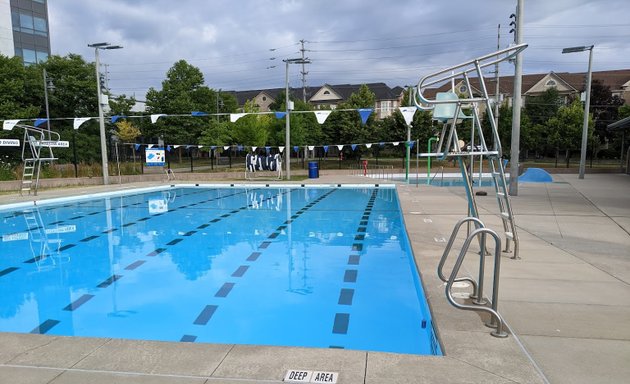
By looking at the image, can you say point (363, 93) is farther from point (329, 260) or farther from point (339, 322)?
point (339, 322)

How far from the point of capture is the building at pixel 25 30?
35969 mm

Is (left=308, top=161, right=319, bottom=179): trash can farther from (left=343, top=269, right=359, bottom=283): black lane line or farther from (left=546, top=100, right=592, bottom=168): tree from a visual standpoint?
(left=546, top=100, right=592, bottom=168): tree

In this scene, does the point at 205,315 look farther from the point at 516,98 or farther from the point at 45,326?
the point at 516,98

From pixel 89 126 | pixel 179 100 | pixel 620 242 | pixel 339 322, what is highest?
pixel 179 100

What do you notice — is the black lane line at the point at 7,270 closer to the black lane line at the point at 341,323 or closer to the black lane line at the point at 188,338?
the black lane line at the point at 188,338

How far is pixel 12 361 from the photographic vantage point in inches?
110

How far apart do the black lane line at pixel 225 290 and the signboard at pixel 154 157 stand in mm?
17219

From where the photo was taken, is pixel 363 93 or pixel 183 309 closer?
pixel 183 309

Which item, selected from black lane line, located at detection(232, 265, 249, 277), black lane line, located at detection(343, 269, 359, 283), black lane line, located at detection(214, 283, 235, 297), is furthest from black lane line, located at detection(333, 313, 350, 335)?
black lane line, located at detection(232, 265, 249, 277)

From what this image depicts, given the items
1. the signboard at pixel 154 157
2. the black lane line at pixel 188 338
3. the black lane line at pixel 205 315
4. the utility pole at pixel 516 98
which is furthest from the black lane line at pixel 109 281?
the signboard at pixel 154 157

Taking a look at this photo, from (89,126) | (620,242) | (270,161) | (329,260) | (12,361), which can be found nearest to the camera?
(12,361)

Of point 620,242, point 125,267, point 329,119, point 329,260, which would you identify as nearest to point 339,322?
point 329,260

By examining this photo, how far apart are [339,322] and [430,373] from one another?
210cm

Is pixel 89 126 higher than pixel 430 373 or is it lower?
higher
